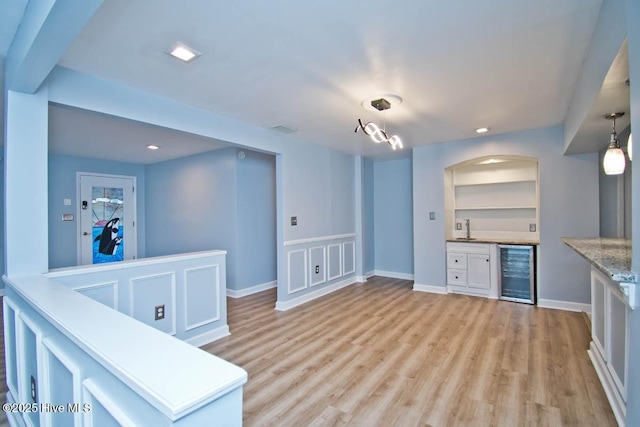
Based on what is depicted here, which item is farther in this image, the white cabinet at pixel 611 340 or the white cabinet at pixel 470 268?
the white cabinet at pixel 470 268

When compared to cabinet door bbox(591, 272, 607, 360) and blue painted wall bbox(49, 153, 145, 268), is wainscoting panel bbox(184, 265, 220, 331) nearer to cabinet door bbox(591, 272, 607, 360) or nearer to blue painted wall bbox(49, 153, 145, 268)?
cabinet door bbox(591, 272, 607, 360)

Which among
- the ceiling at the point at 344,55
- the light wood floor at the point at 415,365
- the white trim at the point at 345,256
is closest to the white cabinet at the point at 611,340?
the light wood floor at the point at 415,365

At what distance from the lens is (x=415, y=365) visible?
8.80 feet

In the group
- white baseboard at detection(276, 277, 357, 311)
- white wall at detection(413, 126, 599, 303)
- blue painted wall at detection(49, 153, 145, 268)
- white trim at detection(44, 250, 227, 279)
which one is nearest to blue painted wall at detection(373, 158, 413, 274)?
white baseboard at detection(276, 277, 357, 311)

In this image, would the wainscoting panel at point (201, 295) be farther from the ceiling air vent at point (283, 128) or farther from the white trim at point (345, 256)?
the white trim at point (345, 256)

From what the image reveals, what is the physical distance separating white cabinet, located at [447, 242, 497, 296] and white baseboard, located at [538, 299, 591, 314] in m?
0.67

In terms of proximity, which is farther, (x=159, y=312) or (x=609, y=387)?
(x=159, y=312)

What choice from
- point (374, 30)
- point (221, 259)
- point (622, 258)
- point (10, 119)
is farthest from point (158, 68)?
point (622, 258)

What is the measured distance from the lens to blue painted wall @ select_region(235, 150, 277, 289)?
199 inches

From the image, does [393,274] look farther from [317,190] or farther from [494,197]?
[317,190]

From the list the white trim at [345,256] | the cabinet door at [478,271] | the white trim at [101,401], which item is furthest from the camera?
the white trim at [345,256]

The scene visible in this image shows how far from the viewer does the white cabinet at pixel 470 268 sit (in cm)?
470

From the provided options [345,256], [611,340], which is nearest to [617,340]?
[611,340]

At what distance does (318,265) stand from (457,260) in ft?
7.23
